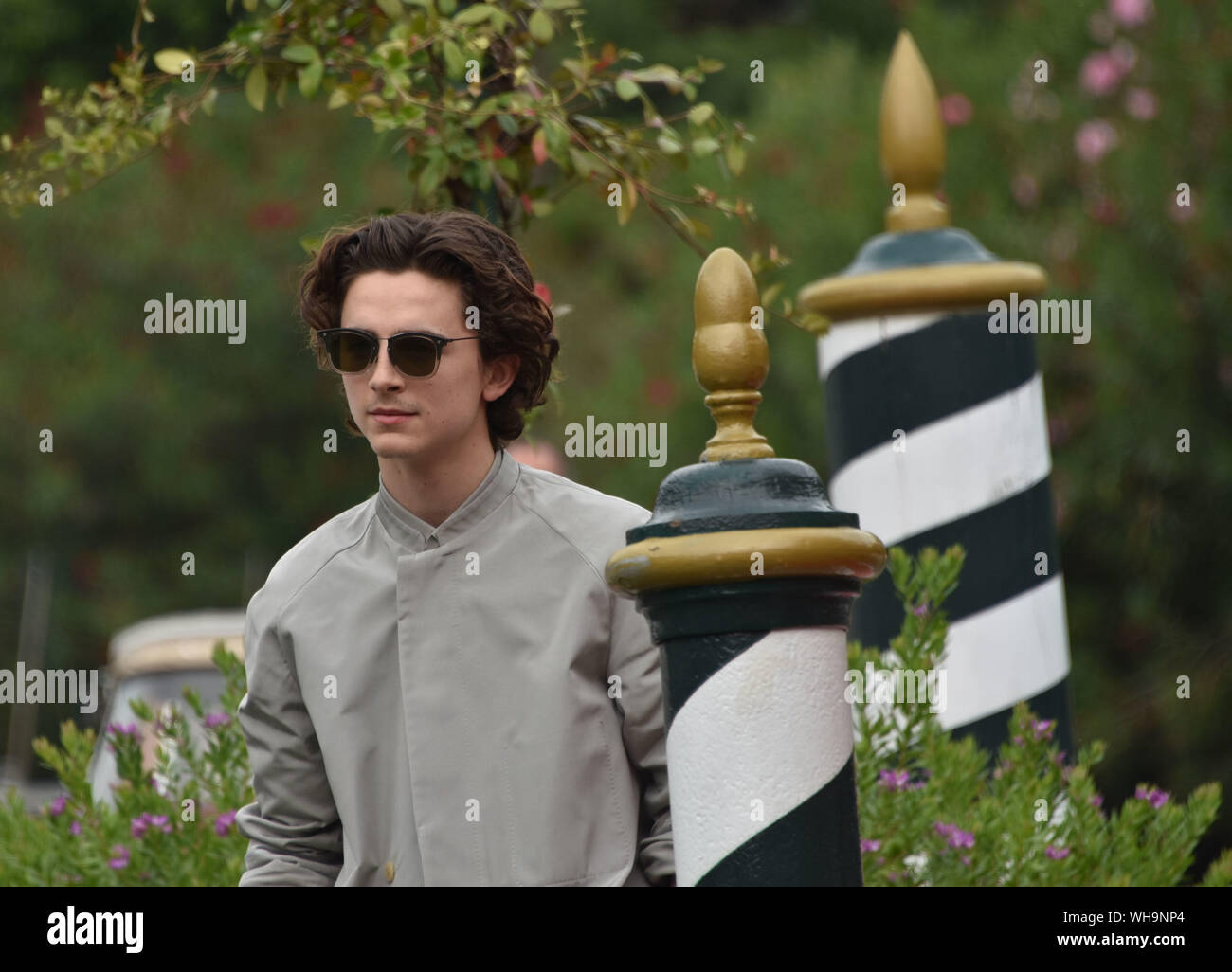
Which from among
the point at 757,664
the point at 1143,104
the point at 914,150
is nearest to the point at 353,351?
→ the point at 757,664

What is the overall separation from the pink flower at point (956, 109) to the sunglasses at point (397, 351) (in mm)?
6428

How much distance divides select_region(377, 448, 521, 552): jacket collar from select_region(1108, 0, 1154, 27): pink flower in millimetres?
5650

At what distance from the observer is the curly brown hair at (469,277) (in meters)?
3.07

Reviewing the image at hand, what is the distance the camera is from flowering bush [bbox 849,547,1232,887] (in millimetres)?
3625

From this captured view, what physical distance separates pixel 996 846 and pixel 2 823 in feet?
6.55

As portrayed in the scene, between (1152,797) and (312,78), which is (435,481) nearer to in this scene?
(312,78)

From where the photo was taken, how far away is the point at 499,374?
319 cm

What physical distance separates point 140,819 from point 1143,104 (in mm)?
5531

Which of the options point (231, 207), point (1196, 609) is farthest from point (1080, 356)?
point (231, 207)


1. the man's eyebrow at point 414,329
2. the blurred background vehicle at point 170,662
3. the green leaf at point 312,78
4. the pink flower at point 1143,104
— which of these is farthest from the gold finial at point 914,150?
the blurred background vehicle at point 170,662

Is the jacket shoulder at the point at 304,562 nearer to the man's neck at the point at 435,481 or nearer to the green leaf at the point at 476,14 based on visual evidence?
the man's neck at the point at 435,481

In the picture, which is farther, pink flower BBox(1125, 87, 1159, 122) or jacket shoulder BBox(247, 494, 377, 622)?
pink flower BBox(1125, 87, 1159, 122)

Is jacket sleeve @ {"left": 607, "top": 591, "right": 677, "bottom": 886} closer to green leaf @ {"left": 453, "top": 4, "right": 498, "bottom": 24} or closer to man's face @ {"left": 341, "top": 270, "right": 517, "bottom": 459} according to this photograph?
man's face @ {"left": 341, "top": 270, "right": 517, "bottom": 459}

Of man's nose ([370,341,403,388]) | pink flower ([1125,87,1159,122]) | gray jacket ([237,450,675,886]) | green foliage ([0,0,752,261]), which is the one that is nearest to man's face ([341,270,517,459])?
man's nose ([370,341,403,388])
